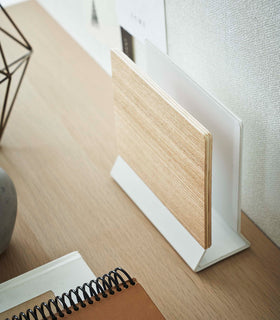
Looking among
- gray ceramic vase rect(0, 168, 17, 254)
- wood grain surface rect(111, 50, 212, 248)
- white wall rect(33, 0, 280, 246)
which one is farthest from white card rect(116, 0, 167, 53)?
gray ceramic vase rect(0, 168, 17, 254)

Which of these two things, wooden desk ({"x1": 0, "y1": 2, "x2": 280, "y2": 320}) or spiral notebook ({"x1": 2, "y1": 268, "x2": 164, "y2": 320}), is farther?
wooden desk ({"x1": 0, "y1": 2, "x2": 280, "y2": 320})

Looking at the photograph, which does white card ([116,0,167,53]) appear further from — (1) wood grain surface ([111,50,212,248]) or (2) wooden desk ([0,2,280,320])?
(2) wooden desk ([0,2,280,320])

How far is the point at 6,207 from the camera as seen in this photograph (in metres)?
1.12

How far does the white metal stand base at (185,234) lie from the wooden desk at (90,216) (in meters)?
0.02

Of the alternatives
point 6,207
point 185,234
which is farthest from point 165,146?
point 6,207

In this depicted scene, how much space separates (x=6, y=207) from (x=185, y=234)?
379 millimetres

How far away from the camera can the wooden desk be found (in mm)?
1086

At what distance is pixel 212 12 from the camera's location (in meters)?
1.09

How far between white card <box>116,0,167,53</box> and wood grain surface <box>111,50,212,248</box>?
161 mm

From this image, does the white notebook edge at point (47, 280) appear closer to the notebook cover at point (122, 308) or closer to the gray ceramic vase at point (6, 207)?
the gray ceramic vase at point (6, 207)

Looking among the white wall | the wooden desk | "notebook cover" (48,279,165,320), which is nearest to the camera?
"notebook cover" (48,279,165,320)

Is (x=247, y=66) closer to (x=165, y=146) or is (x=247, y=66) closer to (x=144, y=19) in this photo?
(x=165, y=146)

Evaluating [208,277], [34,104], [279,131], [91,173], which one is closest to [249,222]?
[208,277]

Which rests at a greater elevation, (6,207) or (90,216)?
(6,207)
